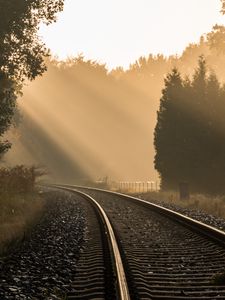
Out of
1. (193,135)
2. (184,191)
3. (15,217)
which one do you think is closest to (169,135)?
(193,135)

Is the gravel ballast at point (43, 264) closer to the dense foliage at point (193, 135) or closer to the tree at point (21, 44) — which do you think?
the tree at point (21, 44)

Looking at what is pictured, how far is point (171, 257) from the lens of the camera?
9383mm

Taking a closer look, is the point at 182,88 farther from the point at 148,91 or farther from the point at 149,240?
the point at 148,91

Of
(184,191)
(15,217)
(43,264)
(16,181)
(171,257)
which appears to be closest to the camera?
(43,264)

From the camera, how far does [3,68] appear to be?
65.5 ft

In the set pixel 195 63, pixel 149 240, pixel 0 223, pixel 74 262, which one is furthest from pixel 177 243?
pixel 195 63

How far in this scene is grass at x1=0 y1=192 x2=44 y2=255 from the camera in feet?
40.7

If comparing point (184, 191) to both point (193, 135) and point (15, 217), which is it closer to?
point (193, 135)

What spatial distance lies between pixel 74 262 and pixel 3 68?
1292 cm

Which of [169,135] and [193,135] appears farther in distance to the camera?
[169,135]

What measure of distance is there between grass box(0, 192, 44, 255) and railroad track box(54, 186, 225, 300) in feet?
9.42

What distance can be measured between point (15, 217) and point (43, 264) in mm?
8317

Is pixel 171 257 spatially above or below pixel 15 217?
below

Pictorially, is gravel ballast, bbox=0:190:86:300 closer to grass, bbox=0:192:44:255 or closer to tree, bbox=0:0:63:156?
grass, bbox=0:192:44:255
